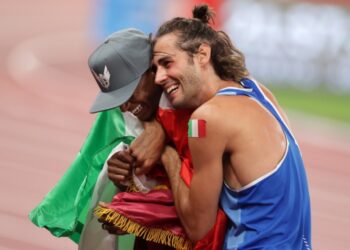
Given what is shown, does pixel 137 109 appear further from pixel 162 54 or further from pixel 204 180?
pixel 204 180

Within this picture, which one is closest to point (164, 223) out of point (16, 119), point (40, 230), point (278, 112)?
point (278, 112)

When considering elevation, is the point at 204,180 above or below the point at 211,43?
below

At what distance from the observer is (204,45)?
4031 mm

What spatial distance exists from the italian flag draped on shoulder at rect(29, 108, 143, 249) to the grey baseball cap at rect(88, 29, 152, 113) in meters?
0.21

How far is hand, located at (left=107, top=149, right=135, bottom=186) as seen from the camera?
417 cm

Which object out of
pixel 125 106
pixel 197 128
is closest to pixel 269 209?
pixel 197 128

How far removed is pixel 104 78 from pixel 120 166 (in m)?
0.37

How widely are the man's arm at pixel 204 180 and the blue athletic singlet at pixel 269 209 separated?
83 millimetres

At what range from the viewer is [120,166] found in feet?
13.7

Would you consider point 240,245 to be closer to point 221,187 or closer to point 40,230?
point 221,187

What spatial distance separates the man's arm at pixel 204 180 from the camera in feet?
12.5

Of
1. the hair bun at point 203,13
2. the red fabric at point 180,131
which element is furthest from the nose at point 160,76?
the hair bun at point 203,13

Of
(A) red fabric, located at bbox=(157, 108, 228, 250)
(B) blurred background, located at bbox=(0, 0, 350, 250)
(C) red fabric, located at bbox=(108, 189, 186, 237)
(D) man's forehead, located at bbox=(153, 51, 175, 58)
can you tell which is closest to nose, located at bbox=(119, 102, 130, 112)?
(A) red fabric, located at bbox=(157, 108, 228, 250)

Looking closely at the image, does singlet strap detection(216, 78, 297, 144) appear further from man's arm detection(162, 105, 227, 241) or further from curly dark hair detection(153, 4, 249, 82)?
man's arm detection(162, 105, 227, 241)
